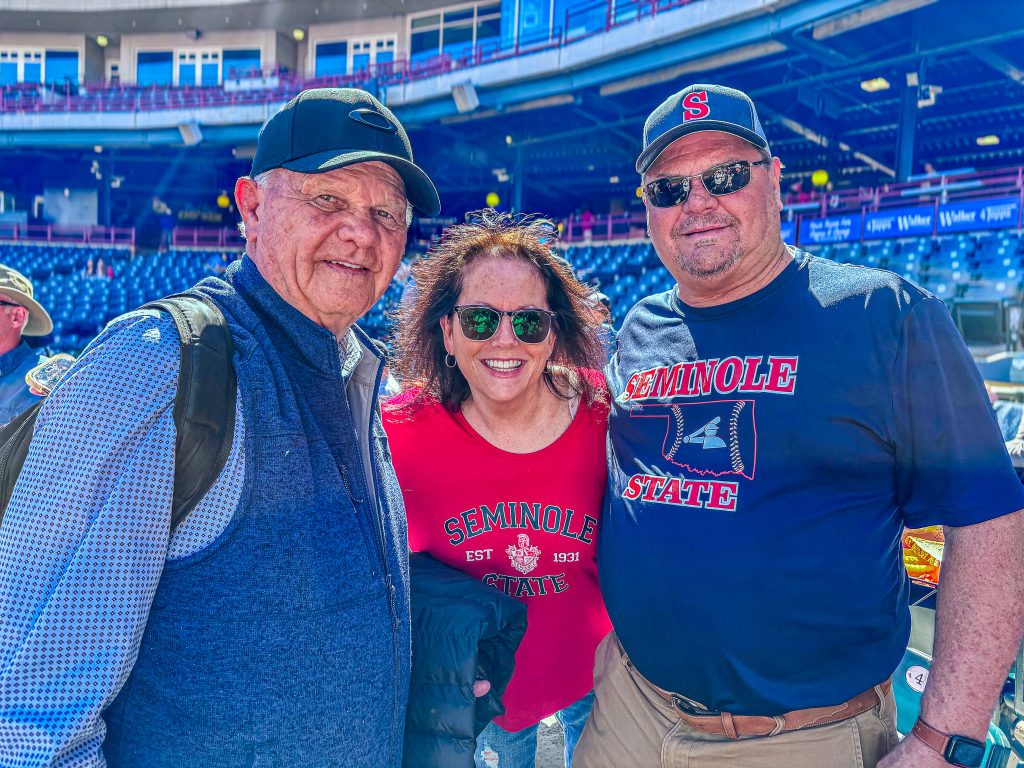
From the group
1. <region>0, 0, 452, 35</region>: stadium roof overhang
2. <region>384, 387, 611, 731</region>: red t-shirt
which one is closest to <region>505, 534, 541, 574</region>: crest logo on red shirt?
<region>384, 387, 611, 731</region>: red t-shirt

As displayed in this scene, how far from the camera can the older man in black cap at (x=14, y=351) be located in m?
4.16

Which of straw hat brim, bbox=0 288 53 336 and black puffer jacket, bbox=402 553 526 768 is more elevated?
straw hat brim, bbox=0 288 53 336

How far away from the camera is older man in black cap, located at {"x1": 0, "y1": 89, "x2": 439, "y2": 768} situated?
43.5 inches

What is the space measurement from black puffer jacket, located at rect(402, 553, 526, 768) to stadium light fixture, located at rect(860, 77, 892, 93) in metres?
19.2

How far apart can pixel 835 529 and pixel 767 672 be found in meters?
0.41

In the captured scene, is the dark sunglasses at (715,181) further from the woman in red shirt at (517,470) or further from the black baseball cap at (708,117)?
the woman in red shirt at (517,470)

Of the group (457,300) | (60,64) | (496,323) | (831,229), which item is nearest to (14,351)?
(457,300)

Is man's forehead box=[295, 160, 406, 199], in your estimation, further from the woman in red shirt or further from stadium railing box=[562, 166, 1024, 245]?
stadium railing box=[562, 166, 1024, 245]

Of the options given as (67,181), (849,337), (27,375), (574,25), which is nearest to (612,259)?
Answer: (574,25)

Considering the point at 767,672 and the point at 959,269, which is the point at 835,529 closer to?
the point at 767,672

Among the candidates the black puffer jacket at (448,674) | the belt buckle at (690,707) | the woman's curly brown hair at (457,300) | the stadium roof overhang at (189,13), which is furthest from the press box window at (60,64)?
the belt buckle at (690,707)

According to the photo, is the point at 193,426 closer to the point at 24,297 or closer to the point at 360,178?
the point at 360,178

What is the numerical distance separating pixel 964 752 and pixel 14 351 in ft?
17.1

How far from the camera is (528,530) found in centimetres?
218
